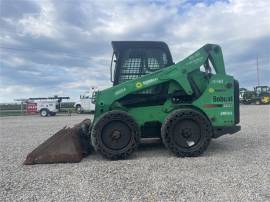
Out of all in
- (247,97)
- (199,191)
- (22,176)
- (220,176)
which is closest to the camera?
(199,191)

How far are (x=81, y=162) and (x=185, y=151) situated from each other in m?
2.21

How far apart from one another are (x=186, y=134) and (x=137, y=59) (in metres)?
2.20

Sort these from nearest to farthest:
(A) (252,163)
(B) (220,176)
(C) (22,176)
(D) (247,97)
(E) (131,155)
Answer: (B) (220,176)
(C) (22,176)
(A) (252,163)
(E) (131,155)
(D) (247,97)

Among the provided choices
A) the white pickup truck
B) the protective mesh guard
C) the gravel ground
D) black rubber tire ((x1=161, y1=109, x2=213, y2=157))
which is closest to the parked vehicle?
the white pickup truck

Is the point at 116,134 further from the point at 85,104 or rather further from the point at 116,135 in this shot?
the point at 85,104

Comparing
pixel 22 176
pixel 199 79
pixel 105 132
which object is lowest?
pixel 22 176

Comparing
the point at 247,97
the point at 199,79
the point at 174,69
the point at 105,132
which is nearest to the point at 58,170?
the point at 105,132

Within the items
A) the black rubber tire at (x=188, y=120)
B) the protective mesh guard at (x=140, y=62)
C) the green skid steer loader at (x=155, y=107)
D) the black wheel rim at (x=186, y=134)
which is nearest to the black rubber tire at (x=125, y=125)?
the green skid steer loader at (x=155, y=107)

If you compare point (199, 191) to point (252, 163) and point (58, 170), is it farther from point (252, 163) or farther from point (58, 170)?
point (58, 170)

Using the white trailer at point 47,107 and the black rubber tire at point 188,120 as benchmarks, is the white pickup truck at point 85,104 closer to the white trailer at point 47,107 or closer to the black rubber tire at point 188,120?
the white trailer at point 47,107

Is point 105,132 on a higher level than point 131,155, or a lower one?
higher

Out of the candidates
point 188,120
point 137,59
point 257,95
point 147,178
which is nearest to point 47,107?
point 257,95

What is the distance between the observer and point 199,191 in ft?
15.8

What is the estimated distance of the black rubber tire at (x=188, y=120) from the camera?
7.37 metres
